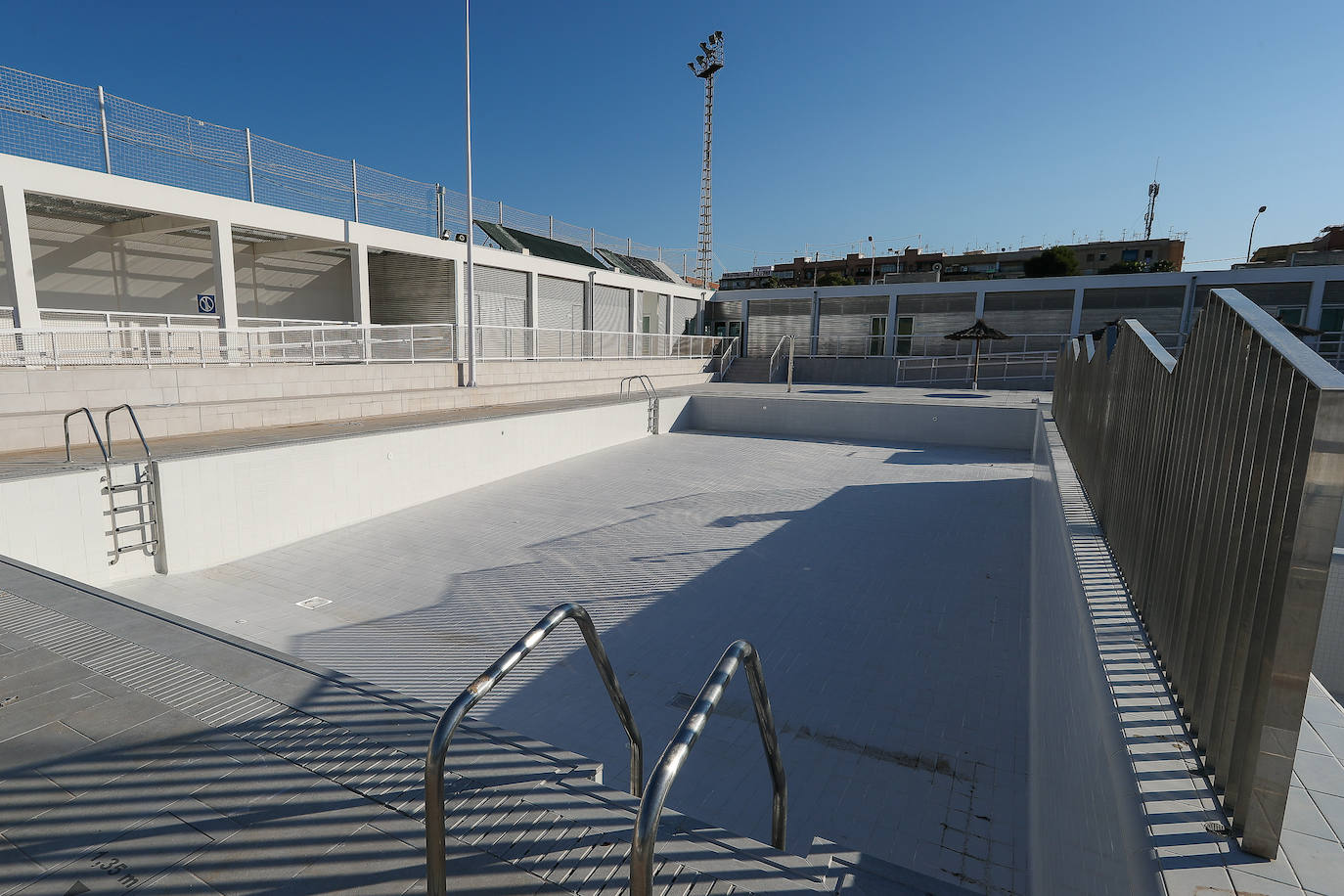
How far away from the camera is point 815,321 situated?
104ft

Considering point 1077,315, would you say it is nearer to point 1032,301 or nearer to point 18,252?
point 1032,301

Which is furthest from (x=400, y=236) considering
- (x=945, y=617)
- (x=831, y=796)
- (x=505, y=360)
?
(x=831, y=796)

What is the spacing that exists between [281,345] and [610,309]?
54.9 feet

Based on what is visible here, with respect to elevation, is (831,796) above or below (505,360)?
below

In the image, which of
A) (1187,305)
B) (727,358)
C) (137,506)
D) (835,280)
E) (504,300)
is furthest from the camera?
→ (835,280)

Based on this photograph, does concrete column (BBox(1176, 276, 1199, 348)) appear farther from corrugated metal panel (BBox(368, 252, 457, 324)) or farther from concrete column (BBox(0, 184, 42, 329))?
Result: concrete column (BBox(0, 184, 42, 329))

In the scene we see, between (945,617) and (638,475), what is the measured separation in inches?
291

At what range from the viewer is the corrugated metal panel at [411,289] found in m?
21.0

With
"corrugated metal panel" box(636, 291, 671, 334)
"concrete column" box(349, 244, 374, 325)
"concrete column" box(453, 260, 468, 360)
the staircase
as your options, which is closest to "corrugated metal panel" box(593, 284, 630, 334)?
"corrugated metal panel" box(636, 291, 671, 334)

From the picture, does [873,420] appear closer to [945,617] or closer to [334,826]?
[945,617]

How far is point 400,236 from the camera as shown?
59.6ft

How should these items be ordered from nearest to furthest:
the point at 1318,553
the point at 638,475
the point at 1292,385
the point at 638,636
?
the point at 1318,553 → the point at 1292,385 → the point at 638,636 → the point at 638,475

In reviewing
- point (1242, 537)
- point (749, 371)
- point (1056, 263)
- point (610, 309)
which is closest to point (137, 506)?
point (1242, 537)

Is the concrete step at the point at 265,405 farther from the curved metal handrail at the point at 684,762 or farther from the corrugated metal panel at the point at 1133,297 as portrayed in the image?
the corrugated metal panel at the point at 1133,297
